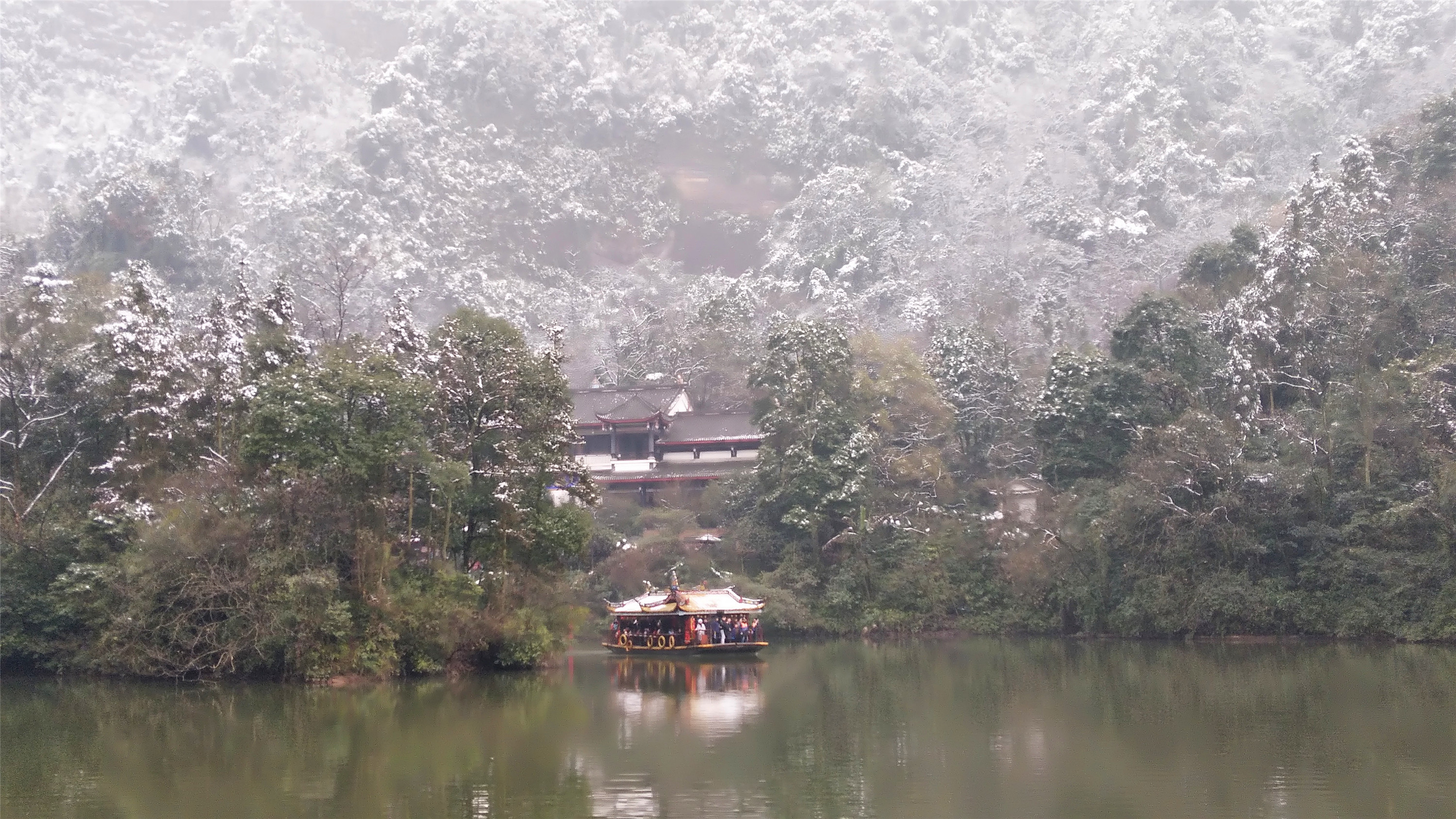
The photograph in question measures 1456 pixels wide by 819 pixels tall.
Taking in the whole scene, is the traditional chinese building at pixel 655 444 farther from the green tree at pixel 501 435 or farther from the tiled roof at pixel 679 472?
the green tree at pixel 501 435

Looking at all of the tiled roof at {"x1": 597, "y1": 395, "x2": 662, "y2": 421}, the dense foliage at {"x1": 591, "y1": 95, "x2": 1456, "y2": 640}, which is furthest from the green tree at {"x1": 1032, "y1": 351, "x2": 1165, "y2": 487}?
the tiled roof at {"x1": 597, "y1": 395, "x2": 662, "y2": 421}

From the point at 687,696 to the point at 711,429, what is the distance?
22.1 m

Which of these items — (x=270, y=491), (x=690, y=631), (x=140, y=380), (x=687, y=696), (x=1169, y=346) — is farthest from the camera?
(x=1169, y=346)

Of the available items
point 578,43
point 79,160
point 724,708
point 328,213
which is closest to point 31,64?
point 79,160

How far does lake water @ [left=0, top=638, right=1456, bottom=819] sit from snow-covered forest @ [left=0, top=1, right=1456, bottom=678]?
2671 mm

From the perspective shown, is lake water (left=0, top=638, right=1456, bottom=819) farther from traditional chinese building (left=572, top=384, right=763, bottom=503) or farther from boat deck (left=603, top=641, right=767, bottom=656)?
traditional chinese building (left=572, top=384, right=763, bottom=503)

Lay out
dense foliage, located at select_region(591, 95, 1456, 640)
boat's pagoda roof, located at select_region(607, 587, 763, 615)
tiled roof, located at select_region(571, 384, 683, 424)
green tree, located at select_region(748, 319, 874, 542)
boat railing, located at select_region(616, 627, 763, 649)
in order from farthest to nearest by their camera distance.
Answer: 1. tiled roof, located at select_region(571, 384, 683, 424)
2. green tree, located at select_region(748, 319, 874, 542)
3. boat railing, located at select_region(616, 627, 763, 649)
4. boat's pagoda roof, located at select_region(607, 587, 763, 615)
5. dense foliage, located at select_region(591, 95, 1456, 640)

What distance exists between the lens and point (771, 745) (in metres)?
15.4

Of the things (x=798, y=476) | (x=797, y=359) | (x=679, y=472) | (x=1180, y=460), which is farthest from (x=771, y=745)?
(x=679, y=472)

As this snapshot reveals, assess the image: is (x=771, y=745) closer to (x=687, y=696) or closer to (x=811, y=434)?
(x=687, y=696)

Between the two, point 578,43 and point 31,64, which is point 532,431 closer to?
point 578,43

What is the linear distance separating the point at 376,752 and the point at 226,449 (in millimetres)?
11347

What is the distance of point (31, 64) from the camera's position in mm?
84062

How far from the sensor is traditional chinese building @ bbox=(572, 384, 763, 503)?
4212cm
